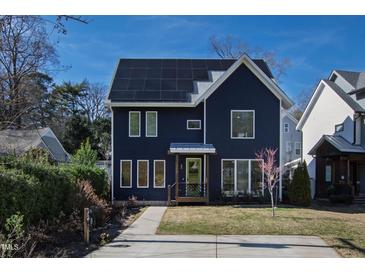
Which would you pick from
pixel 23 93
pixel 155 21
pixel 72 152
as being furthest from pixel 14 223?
pixel 72 152

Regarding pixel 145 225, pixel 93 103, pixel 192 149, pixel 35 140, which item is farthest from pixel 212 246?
pixel 93 103

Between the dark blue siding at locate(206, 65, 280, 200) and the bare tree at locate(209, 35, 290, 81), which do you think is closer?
the dark blue siding at locate(206, 65, 280, 200)

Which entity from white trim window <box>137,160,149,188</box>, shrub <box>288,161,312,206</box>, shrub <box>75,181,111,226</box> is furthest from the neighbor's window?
shrub <box>75,181,111,226</box>

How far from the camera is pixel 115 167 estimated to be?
60.8ft

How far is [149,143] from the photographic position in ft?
61.0

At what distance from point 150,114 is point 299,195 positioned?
798 centimetres

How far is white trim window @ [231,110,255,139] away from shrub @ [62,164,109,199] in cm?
652

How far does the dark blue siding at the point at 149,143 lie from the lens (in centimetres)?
1848

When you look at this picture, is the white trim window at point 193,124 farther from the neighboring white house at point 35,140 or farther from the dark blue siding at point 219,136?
the neighboring white house at point 35,140

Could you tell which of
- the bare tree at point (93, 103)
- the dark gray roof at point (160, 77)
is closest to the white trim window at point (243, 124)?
the dark gray roof at point (160, 77)

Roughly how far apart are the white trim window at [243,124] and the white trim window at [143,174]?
446 centimetres

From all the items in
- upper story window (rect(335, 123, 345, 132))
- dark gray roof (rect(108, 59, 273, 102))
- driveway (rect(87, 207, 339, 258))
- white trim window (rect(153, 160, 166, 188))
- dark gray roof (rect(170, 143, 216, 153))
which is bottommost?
driveway (rect(87, 207, 339, 258))

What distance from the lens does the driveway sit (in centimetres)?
729

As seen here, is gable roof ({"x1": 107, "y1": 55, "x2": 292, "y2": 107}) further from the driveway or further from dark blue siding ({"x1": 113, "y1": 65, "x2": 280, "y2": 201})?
the driveway
